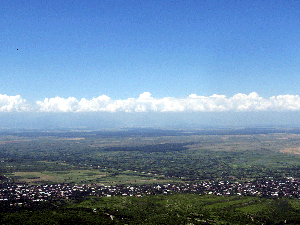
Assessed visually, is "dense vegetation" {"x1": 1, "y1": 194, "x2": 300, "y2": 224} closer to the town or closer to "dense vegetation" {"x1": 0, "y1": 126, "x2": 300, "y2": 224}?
"dense vegetation" {"x1": 0, "y1": 126, "x2": 300, "y2": 224}

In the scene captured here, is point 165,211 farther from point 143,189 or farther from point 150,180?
point 150,180

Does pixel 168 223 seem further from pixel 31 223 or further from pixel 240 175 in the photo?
pixel 240 175

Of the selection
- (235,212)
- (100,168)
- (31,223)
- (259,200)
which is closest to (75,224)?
(31,223)

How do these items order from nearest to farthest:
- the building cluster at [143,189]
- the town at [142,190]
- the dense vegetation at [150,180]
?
the dense vegetation at [150,180] → the town at [142,190] → the building cluster at [143,189]

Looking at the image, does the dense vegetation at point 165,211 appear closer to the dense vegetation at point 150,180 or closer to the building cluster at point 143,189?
the dense vegetation at point 150,180

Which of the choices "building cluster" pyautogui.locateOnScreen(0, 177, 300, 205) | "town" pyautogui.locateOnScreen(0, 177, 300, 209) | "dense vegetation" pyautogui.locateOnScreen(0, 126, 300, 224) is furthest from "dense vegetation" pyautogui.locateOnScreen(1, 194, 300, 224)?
"building cluster" pyautogui.locateOnScreen(0, 177, 300, 205)

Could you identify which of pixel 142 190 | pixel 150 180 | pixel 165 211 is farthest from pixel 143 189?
pixel 165 211

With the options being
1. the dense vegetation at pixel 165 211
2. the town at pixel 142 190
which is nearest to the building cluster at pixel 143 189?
the town at pixel 142 190

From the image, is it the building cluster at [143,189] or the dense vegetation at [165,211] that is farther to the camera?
the building cluster at [143,189]

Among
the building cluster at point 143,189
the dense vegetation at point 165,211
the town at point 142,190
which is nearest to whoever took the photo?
the dense vegetation at point 165,211
